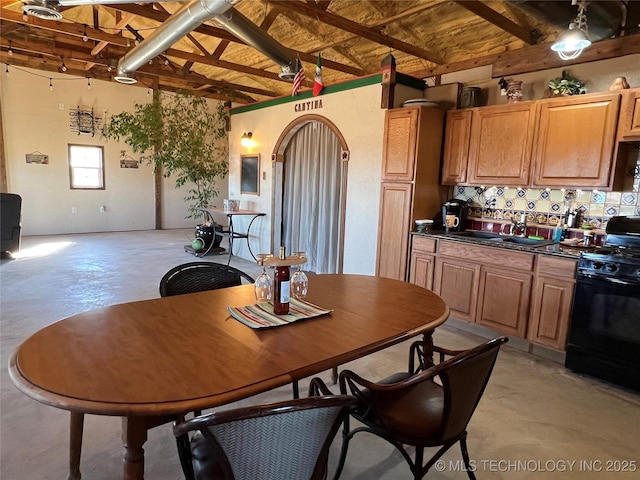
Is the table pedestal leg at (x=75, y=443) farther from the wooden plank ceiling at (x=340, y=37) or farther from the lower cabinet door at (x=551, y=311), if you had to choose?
the wooden plank ceiling at (x=340, y=37)

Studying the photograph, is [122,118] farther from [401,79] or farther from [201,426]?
[201,426]

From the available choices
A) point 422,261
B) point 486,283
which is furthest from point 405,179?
point 486,283

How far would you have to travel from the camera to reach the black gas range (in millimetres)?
2762

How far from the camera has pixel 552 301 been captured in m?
3.20

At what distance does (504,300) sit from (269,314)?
2537mm

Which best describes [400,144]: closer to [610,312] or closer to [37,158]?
[610,312]

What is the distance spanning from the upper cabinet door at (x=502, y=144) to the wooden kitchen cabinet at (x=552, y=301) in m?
0.90

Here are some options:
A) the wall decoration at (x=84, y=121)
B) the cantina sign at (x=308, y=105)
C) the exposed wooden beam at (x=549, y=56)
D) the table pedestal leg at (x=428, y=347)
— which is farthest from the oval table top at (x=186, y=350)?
the wall decoration at (x=84, y=121)

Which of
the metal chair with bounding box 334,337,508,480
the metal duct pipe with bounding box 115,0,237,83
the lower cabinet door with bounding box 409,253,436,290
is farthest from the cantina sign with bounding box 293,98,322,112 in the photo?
the metal chair with bounding box 334,337,508,480

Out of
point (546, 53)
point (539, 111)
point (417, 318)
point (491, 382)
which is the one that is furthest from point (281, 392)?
point (546, 53)

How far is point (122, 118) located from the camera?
25.4 ft

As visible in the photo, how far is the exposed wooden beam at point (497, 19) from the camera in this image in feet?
14.2

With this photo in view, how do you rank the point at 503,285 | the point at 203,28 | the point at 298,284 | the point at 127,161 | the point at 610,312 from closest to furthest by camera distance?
the point at 298,284, the point at 610,312, the point at 503,285, the point at 203,28, the point at 127,161

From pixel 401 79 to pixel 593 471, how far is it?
3.98 metres
